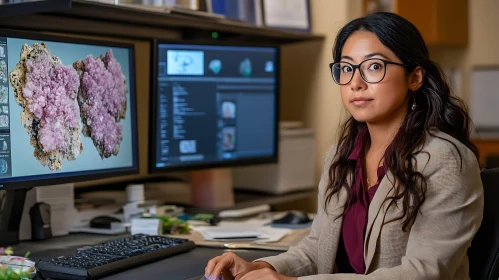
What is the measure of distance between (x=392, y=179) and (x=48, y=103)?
82 centimetres

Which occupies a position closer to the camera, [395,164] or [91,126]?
[395,164]

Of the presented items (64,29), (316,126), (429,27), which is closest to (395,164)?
(64,29)

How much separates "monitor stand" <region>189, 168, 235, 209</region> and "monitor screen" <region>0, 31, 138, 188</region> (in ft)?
1.36

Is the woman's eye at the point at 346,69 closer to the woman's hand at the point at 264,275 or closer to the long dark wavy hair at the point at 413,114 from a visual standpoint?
the long dark wavy hair at the point at 413,114

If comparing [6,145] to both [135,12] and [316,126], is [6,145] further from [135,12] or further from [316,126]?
[316,126]

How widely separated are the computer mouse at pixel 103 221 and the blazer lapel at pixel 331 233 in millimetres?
694

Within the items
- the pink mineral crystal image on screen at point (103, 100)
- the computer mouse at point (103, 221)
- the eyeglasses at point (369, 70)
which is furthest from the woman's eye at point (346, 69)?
the computer mouse at point (103, 221)

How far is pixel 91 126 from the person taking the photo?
5.88 feet

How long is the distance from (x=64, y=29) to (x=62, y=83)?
40cm

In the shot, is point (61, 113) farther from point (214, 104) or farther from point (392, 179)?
point (392, 179)

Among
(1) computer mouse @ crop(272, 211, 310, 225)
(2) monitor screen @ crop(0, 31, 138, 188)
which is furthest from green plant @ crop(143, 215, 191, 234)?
(1) computer mouse @ crop(272, 211, 310, 225)

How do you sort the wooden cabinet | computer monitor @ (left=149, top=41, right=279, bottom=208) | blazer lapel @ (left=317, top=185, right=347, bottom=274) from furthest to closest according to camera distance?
the wooden cabinet → computer monitor @ (left=149, top=41, right=279, bottom=208) → blazer lapel @ (left=317, top=185, right=347, bottom=274)

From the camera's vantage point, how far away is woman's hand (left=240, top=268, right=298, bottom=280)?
1.33 m

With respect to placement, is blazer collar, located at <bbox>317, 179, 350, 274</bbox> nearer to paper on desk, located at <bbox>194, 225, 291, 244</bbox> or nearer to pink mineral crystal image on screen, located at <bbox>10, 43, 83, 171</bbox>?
paper on desk, located at <bbox>194, 225, 291, 244</bbox>
